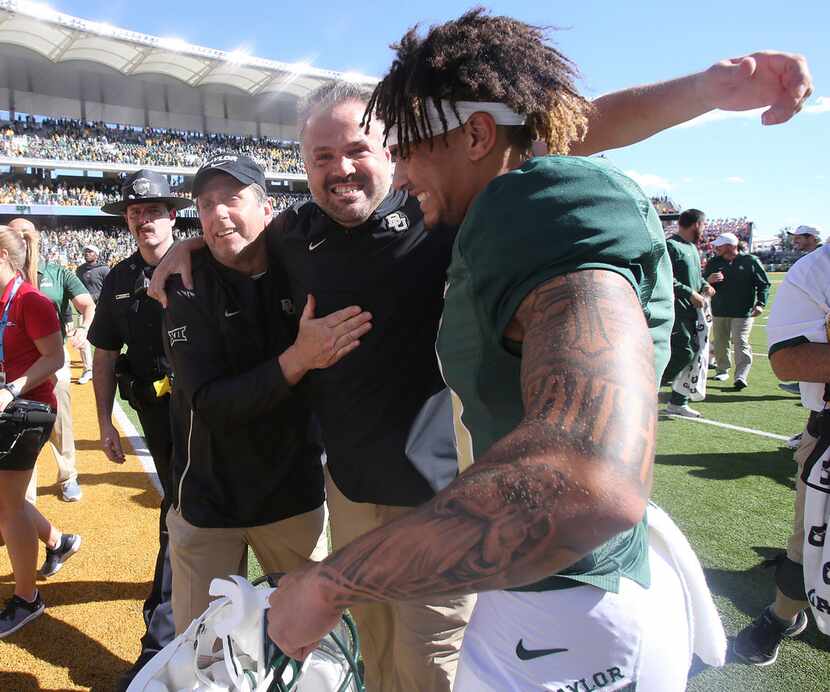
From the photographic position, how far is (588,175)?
2.86 feet

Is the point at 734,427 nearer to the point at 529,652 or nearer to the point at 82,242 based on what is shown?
the point at 529,652

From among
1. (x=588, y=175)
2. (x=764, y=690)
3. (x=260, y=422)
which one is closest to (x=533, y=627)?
(x=588, y=175)

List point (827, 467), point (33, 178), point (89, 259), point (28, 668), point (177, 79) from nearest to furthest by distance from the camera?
point (827, 467), point (28, 668), point (89, 259), point (33, 178), point (177, 79)

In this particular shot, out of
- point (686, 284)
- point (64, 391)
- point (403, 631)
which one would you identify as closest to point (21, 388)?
point (64, 391)

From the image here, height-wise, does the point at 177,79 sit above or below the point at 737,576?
above

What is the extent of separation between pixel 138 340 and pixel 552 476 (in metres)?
3.24

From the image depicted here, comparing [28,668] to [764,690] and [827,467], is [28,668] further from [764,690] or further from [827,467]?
[827,467]

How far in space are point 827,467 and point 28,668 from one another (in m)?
3.67

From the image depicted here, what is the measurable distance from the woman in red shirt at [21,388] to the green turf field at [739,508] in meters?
1.26

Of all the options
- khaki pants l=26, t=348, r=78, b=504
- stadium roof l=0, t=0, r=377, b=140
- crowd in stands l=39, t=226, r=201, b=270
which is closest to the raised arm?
khaki pants l=26, t=348, r=78, b=504

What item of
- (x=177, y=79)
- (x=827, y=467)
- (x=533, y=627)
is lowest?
(x=827, y=467)

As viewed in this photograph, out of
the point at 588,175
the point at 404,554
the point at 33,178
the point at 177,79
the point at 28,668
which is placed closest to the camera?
the point at 404,554

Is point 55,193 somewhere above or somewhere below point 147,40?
below

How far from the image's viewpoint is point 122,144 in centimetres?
4053
